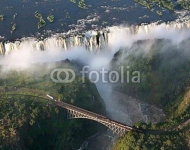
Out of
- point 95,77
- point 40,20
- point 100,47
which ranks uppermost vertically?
point 40,20

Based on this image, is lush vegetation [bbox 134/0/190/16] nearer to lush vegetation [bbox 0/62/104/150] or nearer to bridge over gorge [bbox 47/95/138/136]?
lush vegetation [bbox 0/62/104/150]

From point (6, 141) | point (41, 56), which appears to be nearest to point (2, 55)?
point (41, 56)

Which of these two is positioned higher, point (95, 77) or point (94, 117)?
point (95, 77)

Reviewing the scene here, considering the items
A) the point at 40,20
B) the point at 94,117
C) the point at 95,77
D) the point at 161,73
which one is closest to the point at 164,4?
the point at 161,73

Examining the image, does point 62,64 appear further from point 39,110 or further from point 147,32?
point 147,32

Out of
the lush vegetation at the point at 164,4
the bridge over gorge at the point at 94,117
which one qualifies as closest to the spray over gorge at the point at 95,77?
the bridge over gorge at the point at 94,117

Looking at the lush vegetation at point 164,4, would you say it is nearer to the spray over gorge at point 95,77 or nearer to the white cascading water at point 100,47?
the spray over gorge at point 95,77

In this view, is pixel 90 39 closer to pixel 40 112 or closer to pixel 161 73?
pixel 161 73
